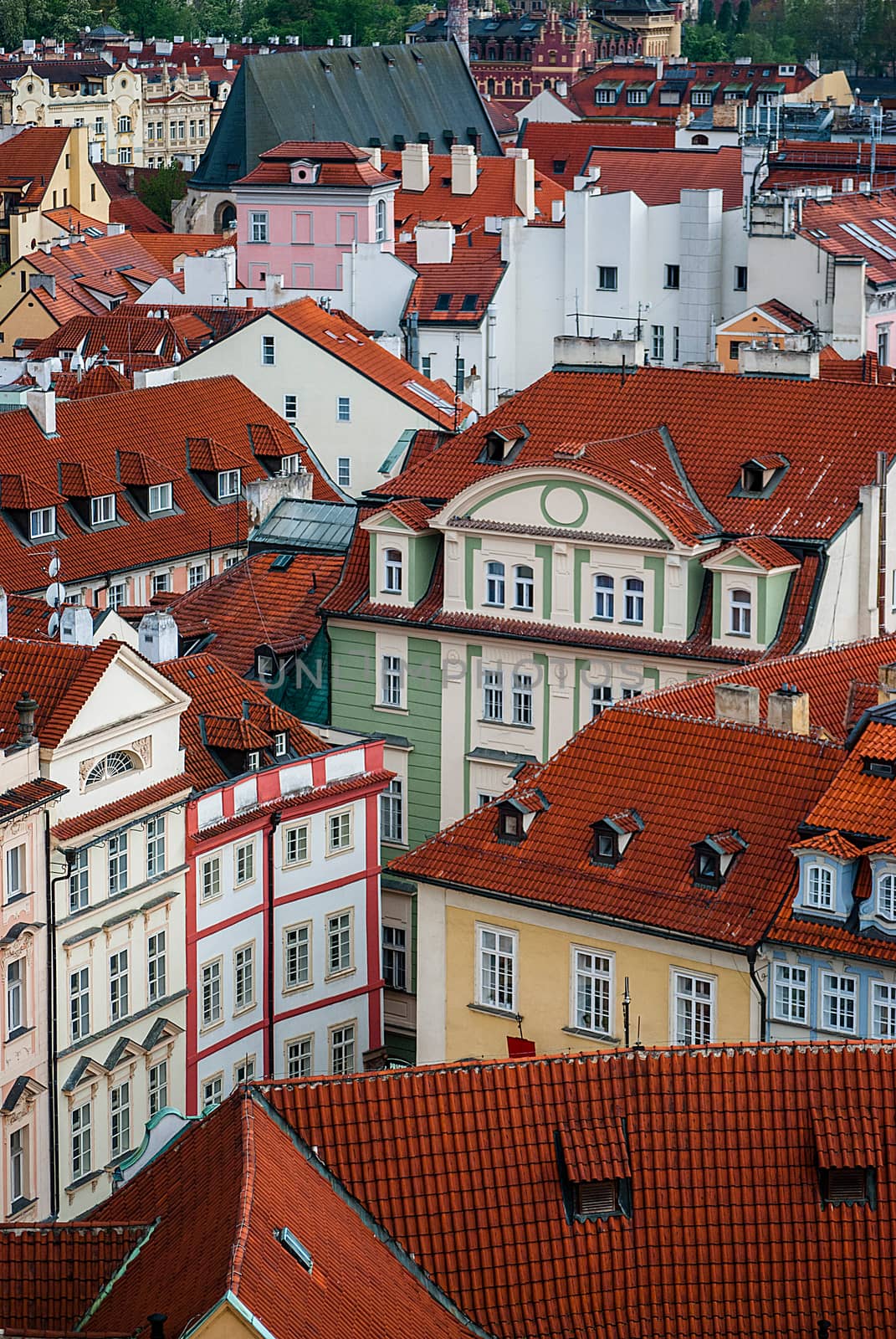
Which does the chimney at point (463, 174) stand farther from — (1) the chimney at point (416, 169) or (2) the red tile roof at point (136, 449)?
(2) the red tile roof at point (136, 449)

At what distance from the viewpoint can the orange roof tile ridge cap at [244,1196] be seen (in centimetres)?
3281

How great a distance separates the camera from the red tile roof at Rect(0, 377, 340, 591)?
85625 mm

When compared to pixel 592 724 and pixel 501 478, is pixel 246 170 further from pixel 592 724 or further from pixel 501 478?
pixel 592 724

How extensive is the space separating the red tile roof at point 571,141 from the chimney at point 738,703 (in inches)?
4876

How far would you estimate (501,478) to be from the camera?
2606 inches

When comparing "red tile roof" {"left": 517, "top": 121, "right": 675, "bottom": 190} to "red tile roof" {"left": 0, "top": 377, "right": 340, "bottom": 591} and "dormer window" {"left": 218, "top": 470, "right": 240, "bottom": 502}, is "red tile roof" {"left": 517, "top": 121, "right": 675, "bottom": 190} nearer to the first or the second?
"red tile roof" {"left": 0, "top": 377, "right": 340, "bottom": 591}

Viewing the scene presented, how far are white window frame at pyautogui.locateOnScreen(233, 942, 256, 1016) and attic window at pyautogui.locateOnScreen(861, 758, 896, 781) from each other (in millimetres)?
15662

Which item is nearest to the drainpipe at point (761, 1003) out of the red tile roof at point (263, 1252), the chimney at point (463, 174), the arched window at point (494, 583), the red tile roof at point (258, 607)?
the red tile roof at point (263, 1252)

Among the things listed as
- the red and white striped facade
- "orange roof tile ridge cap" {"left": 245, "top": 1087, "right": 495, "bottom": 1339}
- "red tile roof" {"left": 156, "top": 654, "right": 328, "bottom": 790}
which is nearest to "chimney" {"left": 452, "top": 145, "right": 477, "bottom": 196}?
"red tile roof" {"left": 156, "top": 654, "right": 328, "bottom": 790}

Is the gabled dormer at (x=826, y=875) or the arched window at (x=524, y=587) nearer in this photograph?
the gabled dormer at (x=826, y=875)

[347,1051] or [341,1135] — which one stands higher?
[341,1135]

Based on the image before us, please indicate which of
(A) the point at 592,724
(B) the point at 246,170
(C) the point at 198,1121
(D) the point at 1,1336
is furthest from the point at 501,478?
(B) the point at 246,170

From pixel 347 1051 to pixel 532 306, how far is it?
61240 mm

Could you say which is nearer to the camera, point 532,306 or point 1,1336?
point 1,1336
